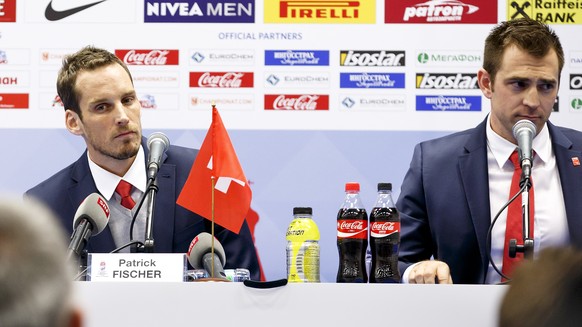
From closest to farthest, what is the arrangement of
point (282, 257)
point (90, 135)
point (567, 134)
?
point (567, 134) < point (90, 135) < point (282, 257)

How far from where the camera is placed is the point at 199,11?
5148mm

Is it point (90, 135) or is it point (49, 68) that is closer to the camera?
point (90, 135)

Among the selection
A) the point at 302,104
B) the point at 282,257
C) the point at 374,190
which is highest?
the point at 302,104

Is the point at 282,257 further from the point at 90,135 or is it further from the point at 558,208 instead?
the point at 558,208

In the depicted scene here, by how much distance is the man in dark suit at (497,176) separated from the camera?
10.9 feet

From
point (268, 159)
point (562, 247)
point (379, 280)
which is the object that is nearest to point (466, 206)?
point (379, 280)

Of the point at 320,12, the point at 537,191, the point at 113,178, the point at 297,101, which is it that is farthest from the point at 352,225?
the point at 320,12

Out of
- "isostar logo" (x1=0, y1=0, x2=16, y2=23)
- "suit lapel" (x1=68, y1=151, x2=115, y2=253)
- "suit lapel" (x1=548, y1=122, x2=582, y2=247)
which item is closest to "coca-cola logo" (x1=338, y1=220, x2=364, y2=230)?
"suit lapel" (x1=548, y1=122, x2=582, y2=247)

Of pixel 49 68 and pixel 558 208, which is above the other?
pixel 49 68

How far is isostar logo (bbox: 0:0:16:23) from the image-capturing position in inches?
202

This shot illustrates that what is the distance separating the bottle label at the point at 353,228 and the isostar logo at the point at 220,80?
2384 mm

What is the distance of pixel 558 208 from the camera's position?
3324mm

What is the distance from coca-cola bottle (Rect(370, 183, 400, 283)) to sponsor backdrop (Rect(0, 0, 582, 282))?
7.01 feet

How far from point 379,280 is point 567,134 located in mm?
1147
